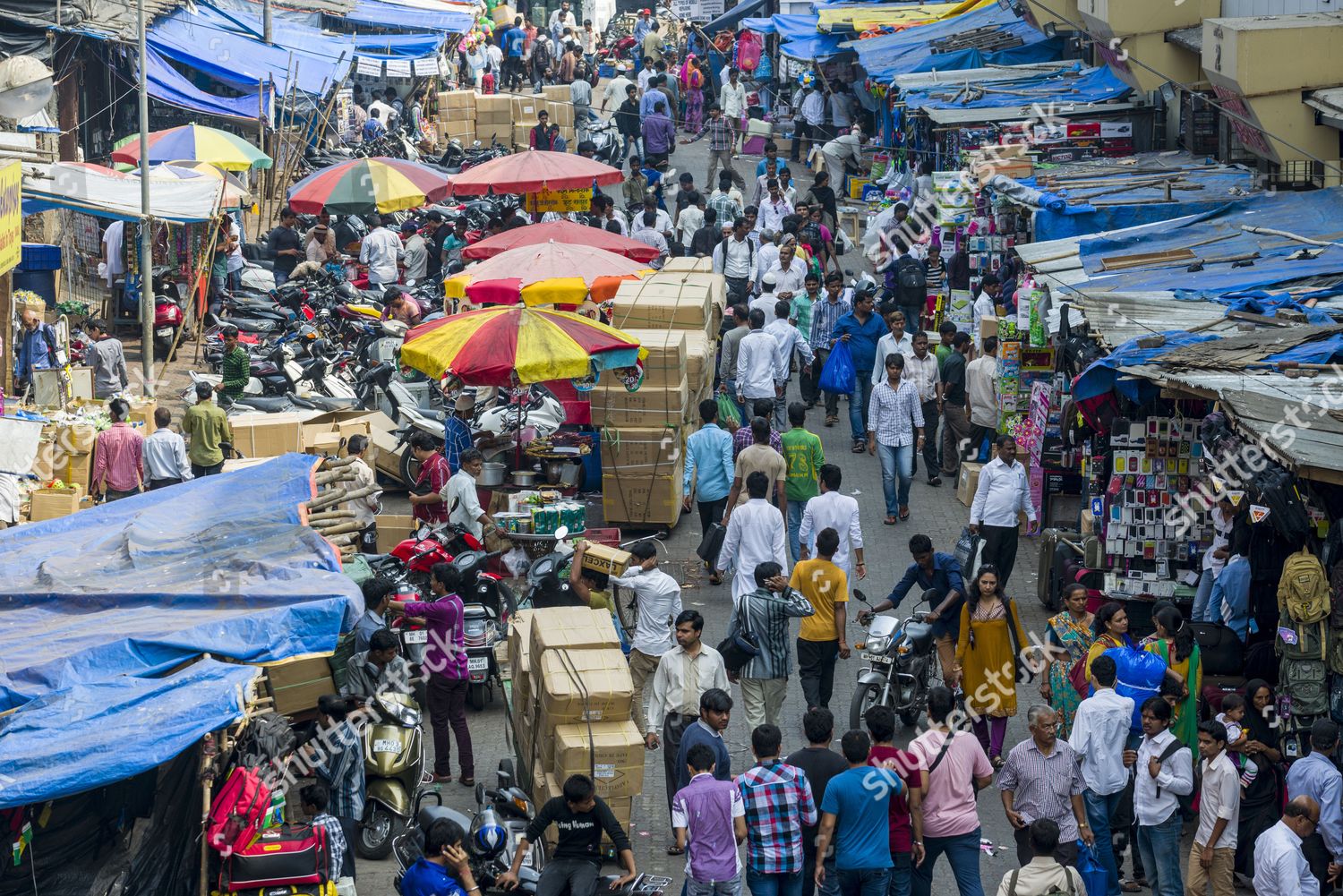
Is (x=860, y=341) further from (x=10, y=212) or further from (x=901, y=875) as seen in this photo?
(x=901, y=875)

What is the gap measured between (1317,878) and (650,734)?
3479 mm

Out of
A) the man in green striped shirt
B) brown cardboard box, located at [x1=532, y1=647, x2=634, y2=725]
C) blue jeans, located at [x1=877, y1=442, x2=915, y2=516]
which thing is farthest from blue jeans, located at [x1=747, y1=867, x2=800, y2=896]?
blue jeans, located at [x1=877, y1=442, x2=915, y2=516]

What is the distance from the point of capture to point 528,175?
2247cm

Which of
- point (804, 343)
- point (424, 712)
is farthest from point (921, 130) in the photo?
point (424, 712)

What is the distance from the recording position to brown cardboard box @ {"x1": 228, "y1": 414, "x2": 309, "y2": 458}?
16.5 metres

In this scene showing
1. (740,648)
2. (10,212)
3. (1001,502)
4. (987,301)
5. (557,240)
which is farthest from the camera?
(557,240)

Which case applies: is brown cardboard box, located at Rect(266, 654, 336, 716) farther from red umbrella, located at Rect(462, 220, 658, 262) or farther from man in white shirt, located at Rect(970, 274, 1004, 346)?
red umbrella, located at Rect(462, 220, 658, 262)

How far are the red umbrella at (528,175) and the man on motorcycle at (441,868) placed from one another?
15332mm

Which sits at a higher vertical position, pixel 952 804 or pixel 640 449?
pixel 640 449

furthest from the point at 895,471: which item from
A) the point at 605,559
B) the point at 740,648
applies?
the point at 740,648

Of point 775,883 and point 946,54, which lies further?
point 946,54

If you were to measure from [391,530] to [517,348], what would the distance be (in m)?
1.81

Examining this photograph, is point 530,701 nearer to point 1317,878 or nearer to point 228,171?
point 1317,878

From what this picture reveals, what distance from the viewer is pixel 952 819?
8492 mm
